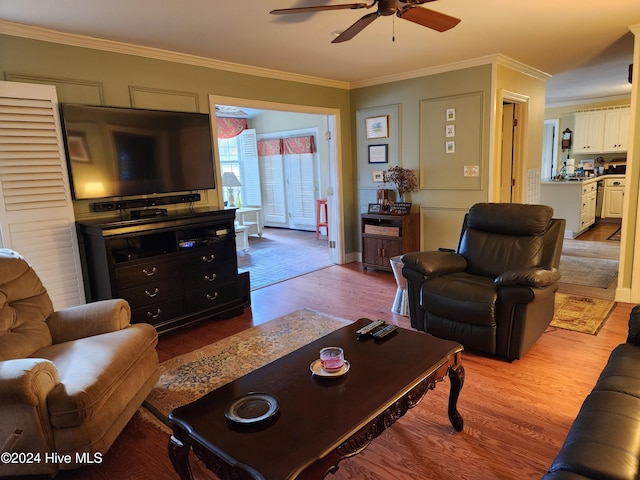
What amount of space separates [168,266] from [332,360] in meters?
2.04

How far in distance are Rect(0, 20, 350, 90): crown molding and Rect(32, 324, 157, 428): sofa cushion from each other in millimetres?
2240

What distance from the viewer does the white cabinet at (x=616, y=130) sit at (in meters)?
7.56

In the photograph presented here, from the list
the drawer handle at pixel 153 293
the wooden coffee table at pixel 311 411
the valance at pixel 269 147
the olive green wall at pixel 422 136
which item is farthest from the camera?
the valance at pixel 269 147

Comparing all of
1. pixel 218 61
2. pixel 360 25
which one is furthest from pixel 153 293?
pixel 360 25

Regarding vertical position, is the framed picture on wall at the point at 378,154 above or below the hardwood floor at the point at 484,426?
above

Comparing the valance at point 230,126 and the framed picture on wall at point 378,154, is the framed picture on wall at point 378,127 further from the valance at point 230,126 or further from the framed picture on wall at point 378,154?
the valance at point 230,126

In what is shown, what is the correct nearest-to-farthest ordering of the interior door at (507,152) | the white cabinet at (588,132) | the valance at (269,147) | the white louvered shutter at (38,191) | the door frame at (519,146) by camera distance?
the white louvered shutter at (38,191) < the door frame at (519,146) < the interior door at (507,152) < the white cabinet at (588,132) < the valance at (269,147)

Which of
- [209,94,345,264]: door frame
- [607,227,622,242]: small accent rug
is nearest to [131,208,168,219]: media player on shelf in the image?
[209,94,345,264]: door frame

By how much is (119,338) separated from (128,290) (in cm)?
99

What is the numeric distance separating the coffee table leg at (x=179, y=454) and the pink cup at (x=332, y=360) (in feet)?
2.02

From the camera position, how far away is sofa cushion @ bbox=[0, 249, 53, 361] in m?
2.13

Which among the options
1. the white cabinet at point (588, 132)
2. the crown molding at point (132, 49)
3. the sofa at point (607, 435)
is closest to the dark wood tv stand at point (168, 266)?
the crown molding at point (132, 49)

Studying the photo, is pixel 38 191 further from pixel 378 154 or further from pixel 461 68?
pixel 461 68

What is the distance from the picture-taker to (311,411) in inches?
59.5
